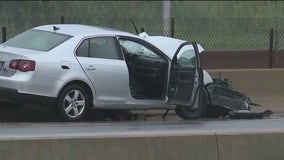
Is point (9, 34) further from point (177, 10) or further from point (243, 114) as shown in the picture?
point (177, 10)

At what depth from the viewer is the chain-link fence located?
1467cm

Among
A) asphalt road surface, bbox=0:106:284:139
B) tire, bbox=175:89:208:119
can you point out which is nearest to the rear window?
asphalt road surface, bbox=0:106:284:139

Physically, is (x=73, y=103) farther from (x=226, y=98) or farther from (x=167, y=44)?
(x=226, y=98)

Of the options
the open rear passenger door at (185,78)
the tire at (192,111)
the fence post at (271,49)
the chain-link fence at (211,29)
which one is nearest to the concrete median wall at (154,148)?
the open rear passenger door at (185,78)

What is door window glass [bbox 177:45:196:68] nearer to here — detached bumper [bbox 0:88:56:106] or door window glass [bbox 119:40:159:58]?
door window glass [bbox 119:40:159:58]

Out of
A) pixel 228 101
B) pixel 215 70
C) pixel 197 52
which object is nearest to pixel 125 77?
pixel 197 52

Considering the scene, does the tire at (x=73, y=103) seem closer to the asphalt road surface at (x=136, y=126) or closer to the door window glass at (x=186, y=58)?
the asphalt road surface at (x=136, y=126)

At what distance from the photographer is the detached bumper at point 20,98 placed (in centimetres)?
1024

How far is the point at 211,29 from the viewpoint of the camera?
51.2 ft

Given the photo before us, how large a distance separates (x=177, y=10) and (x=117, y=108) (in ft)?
50.2

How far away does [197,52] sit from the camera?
1112 cm

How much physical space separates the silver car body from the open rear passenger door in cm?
15

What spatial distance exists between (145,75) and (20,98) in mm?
2219

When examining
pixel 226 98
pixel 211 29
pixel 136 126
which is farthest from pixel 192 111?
pixel 211 29
